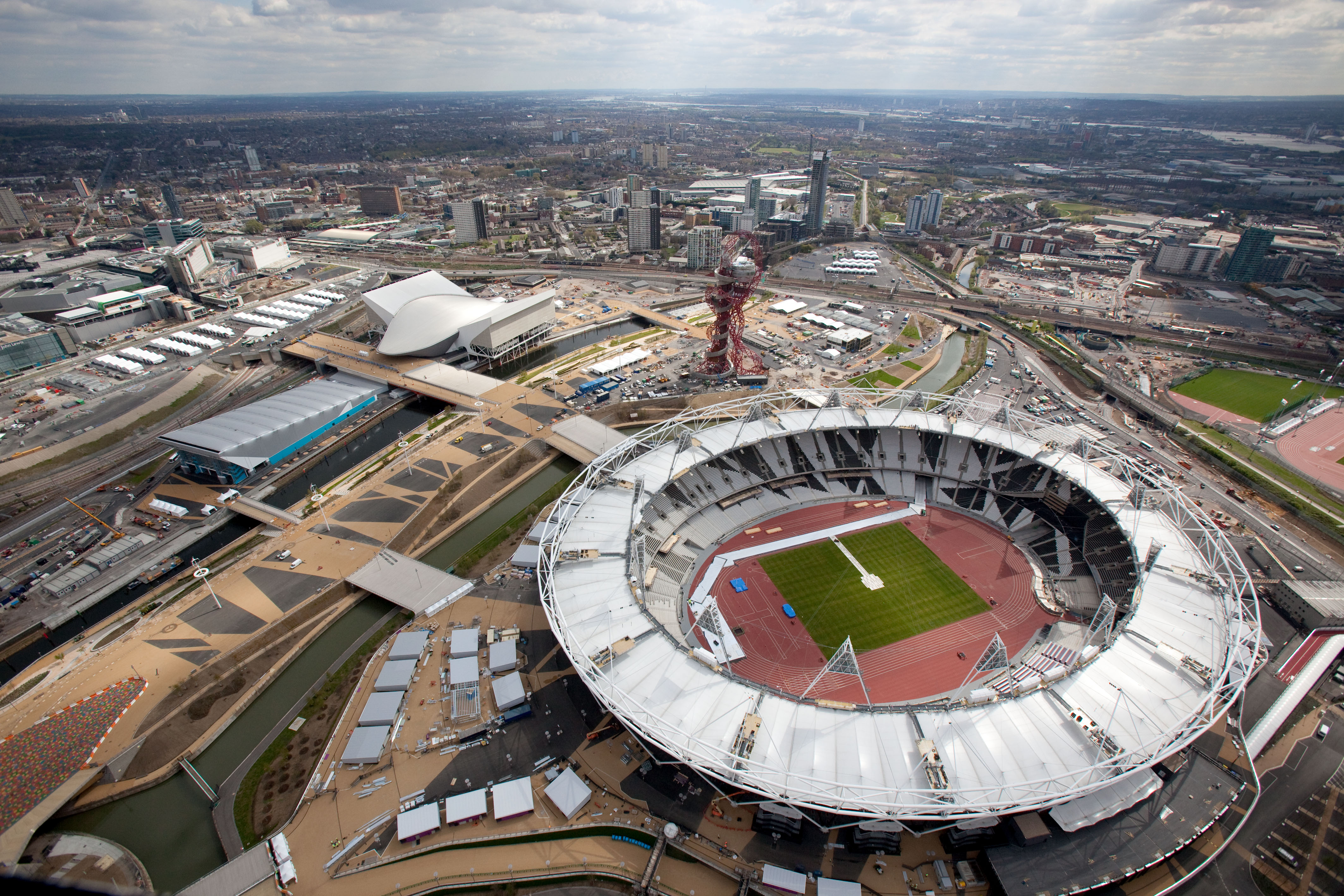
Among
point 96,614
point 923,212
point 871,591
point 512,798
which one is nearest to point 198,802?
point 512,798

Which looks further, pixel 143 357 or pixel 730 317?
pixel 143 357

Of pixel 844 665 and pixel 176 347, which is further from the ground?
pixel 844 665

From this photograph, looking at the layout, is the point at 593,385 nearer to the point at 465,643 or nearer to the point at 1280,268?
the point at 465,643

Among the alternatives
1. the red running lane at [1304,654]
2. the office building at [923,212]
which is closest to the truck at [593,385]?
the red running lane at [1304,654]

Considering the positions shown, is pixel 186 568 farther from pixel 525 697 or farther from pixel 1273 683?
pixel 1273 683

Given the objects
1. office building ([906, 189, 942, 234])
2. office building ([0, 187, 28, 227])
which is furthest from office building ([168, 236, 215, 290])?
office building ([906, 189, 942, 234])

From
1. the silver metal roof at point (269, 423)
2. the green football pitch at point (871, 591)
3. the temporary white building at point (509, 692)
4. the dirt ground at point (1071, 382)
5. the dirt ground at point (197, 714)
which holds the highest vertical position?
the silver metal roof at point (269, 423)

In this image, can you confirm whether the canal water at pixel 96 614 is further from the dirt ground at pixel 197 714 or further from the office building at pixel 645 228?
the office building at pixel 645 228
